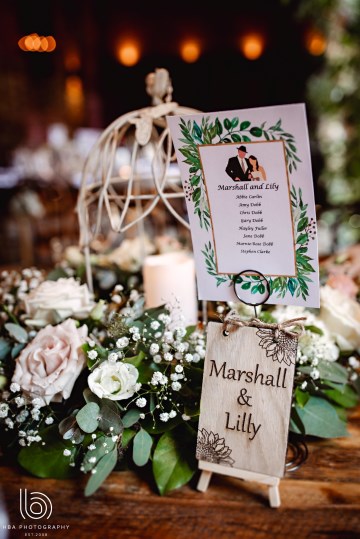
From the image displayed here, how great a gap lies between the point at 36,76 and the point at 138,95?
1.59 m

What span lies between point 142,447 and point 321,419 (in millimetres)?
343

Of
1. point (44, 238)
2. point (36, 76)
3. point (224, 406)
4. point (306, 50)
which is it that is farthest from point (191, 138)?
point (36, 76)

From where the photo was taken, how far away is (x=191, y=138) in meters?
0.72

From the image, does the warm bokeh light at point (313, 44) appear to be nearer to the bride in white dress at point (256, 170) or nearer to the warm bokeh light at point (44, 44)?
the warm bokeh light at point (44, 44)

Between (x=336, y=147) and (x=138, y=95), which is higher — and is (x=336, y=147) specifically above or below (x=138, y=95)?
below

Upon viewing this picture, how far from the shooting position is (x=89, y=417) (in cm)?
75

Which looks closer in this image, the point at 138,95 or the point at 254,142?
the point at 254,142

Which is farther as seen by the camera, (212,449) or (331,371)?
(331,371)

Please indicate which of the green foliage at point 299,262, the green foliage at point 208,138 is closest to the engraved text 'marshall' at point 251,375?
the green foliage at point 299,262

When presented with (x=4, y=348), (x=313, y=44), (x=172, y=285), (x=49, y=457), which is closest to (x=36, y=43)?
(x=313, y=44)

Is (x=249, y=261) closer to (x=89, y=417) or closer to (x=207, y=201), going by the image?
(x=207, y=201)

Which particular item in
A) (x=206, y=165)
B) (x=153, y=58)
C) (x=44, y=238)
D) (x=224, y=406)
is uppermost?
(x=153, y=58)

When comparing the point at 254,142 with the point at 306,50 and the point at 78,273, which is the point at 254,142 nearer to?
the point at 78,273

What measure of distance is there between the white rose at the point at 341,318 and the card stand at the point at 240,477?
0.39m
